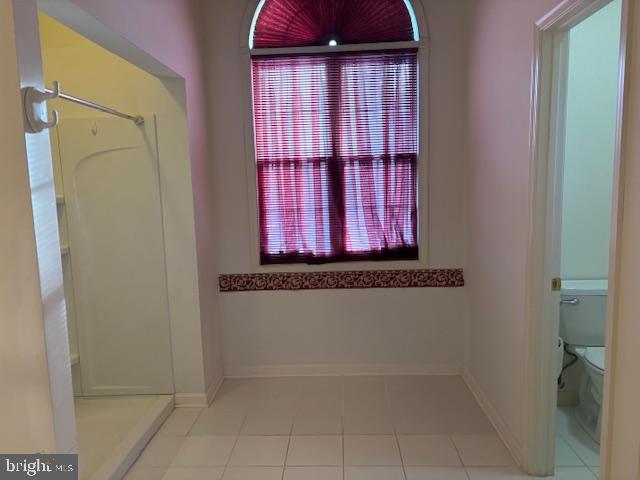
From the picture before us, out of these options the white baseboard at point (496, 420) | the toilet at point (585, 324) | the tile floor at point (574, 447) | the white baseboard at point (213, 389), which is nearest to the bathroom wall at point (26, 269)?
the white baseboard at point (213, 389)

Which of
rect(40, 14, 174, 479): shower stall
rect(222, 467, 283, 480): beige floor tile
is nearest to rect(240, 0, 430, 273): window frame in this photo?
rect(40, 14, 174, 479): shower stall

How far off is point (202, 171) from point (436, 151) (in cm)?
159

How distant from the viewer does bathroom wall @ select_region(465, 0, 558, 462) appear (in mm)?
1879

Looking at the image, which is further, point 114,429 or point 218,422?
point 218,422

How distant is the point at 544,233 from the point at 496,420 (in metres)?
1.14

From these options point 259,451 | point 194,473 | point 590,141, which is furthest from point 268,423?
point 590,141

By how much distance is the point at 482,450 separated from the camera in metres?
2.07

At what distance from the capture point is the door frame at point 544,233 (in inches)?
66.5

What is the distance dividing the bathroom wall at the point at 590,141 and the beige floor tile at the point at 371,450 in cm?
146

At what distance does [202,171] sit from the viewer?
266 centimetres

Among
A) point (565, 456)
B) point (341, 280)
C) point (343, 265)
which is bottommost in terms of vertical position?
point (565, 456)

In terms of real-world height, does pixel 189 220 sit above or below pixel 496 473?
above

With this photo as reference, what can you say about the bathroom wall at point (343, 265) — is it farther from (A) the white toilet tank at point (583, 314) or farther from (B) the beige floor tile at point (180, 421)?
(A) the white toilet tank at point (583, 314)

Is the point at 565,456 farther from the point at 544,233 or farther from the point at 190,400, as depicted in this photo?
the point at 190,400
